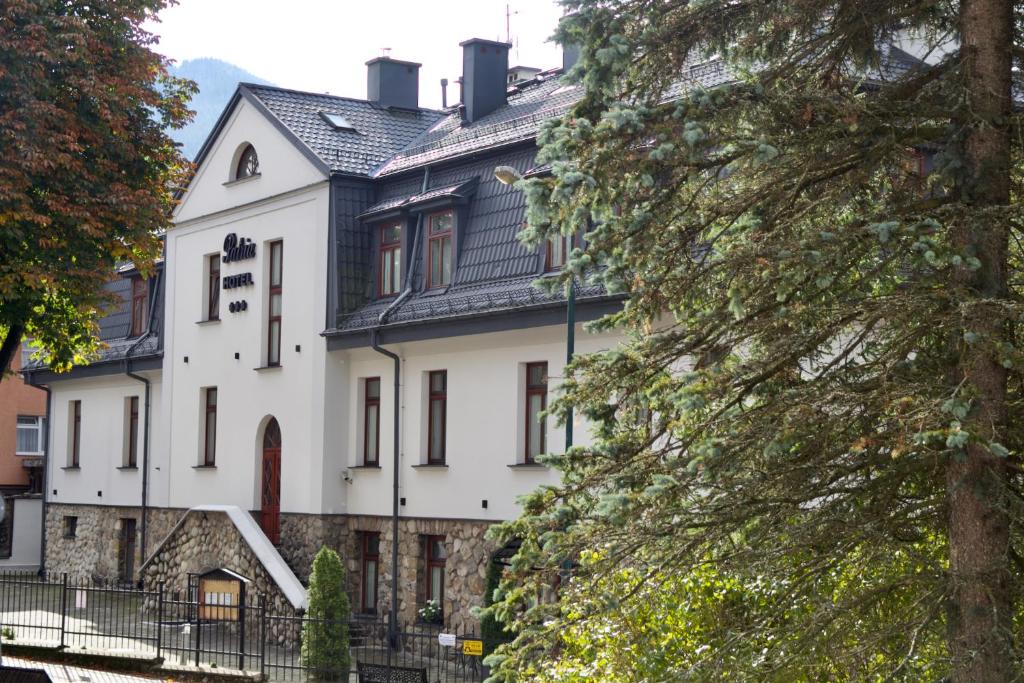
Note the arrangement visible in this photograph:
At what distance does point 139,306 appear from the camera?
3662 cm

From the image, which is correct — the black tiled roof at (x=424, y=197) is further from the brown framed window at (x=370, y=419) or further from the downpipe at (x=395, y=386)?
the brown framed window at (x=370, y=419)

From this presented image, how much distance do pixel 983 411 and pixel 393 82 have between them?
27.1 m

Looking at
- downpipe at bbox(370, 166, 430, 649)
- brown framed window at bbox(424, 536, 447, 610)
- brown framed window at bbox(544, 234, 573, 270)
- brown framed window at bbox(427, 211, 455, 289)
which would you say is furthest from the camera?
brown framed window at bbox(427, 211, 455, 289)

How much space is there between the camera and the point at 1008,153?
8242 millimetres

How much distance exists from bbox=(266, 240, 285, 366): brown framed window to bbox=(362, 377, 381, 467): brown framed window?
8.78 ft

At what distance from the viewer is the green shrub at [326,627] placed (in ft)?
71.2

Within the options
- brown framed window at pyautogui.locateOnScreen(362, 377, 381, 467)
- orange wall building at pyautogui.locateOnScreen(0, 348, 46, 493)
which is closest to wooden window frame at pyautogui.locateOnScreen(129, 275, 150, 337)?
brown framed window at pyautogui.locateOnScreen(362, 377, 381, 467)

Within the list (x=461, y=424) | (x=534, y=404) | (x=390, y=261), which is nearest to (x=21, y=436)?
(x=390, y=261)

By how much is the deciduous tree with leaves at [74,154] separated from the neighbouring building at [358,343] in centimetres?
307

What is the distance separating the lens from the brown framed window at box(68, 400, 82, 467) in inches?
1531

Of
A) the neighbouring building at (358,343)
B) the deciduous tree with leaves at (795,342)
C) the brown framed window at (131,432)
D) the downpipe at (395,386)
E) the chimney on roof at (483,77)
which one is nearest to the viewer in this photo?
the deciduous tree with leaves at (795,342)

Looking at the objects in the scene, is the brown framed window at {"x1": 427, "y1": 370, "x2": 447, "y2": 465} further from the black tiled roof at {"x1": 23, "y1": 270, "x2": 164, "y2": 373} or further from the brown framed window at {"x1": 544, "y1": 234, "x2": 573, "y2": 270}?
the black tiled roof at {"x1": 23, "y1": 270, "x2": 164, "y2": 373}

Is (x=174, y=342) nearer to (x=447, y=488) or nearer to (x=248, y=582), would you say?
(x=248, y=582)

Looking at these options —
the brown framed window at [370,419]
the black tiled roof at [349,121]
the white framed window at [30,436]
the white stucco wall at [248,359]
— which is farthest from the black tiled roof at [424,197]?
the white framed window at [30,436]
